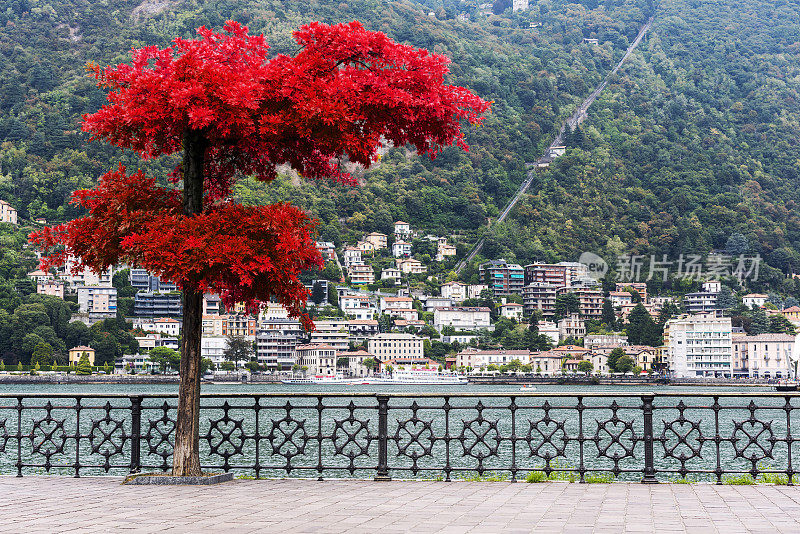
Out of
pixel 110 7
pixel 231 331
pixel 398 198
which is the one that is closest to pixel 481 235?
pixel 398 198

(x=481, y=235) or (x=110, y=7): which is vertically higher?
(x=110, y=7)

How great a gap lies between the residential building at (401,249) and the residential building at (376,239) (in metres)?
1.98

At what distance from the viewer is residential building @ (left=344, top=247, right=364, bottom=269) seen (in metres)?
134

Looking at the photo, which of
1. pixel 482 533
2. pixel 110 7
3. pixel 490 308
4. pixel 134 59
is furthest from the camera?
pixel 110 7

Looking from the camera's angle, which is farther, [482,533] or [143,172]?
[143,172]

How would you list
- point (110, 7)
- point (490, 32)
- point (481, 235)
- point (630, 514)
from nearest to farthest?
point (630, 514) < point (481, 235) < point (110, 7) < point (490, 32)

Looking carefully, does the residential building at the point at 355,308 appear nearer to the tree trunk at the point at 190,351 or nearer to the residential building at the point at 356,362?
the residential building at the point at 356,362

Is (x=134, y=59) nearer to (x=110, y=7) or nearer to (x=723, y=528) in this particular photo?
(x=723, y=528)

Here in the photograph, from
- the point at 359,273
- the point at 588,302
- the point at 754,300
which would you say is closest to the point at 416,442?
the point at 754,300

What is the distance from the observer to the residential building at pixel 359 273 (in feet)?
431

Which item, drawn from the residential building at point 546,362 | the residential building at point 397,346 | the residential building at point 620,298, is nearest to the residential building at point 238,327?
the residential building at point 397,346

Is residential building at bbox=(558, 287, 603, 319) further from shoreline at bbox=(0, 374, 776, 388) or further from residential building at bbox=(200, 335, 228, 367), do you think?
residential building at bbox=(200, 335, 228, 367)

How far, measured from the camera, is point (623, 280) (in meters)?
132

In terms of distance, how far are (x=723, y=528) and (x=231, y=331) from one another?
370 feet
